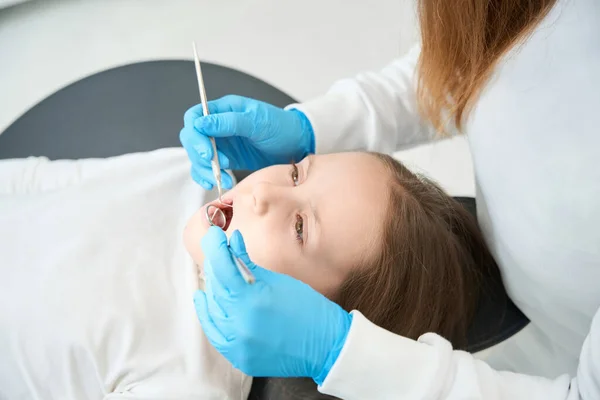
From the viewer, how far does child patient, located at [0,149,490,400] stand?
88 cm

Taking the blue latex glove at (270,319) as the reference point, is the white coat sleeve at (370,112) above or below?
above

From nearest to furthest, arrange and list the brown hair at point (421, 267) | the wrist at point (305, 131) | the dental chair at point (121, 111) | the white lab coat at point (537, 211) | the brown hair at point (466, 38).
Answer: the white lab coat at point (537, 211)
the brown hair at point (466, 38)
the brown hair at point (421, 267)
the wrist at point (305, 131)
the dental chair at point (121, 111)

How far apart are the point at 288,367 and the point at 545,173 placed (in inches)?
17.8

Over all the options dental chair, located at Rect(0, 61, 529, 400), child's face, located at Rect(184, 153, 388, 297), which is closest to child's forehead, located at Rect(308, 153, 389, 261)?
child's face, located at Rect(184, 153, 388, 297)

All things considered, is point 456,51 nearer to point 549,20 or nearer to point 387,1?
point 549,20

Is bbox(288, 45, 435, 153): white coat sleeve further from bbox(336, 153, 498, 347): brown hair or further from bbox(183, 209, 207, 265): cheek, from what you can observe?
bbox(183, 209, 207, 265): cheek

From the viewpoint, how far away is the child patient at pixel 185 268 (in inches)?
34.8

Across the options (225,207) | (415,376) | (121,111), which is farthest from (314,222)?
(121,111)

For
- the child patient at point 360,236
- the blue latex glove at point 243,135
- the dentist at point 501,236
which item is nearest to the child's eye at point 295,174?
the child patient at point 360,236

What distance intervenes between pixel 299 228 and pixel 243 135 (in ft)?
0.81

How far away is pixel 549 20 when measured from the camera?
759 mm

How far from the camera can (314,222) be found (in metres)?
0.88

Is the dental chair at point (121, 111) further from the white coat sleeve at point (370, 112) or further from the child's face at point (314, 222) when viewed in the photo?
the child's face at point (314, 222)

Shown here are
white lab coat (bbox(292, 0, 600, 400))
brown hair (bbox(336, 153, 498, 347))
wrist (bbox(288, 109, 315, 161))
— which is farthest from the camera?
wrist (bbox(288, 109, 315, 161))
